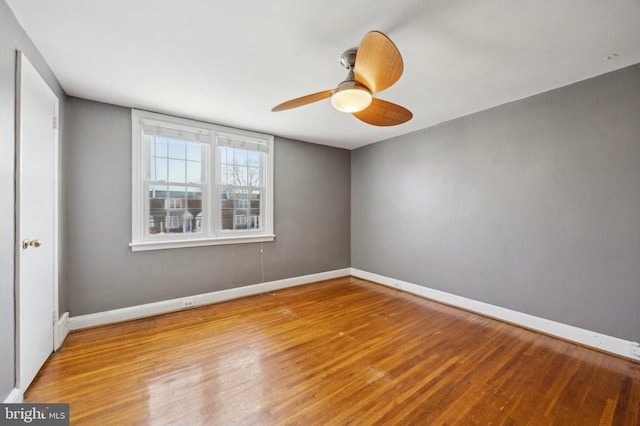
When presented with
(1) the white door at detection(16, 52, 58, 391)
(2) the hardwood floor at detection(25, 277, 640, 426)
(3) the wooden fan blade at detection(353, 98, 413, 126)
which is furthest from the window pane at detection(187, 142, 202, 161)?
(3) the wooden fan blade at detection(353, 98, 413, 126)

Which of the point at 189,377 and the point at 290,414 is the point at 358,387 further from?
the point at 189,377

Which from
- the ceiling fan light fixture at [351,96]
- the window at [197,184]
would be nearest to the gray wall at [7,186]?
the window at [197,184]

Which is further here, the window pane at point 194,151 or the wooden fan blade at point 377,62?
the window pane at point 194,151

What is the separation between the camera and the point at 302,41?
185cm

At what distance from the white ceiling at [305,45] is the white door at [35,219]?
0.41m

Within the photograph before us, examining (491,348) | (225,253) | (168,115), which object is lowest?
(491,348)

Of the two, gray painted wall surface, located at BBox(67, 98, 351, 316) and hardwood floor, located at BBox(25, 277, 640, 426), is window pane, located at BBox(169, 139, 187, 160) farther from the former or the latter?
hardwood floor, located at BBox(25, 277, 640, 426)

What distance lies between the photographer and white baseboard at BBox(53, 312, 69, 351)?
2.26 meters

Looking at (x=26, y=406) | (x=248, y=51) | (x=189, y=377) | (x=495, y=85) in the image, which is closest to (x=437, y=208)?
(x=495, y=85)

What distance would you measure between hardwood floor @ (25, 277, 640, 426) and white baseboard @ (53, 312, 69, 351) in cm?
8

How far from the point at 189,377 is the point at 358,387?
1259 millimetres

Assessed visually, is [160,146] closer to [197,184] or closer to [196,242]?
[197,184]

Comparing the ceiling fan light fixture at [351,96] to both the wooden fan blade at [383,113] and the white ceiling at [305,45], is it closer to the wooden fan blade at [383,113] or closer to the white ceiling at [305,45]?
the wooden fan blade at [383,113]

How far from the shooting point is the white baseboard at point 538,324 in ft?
7.25
